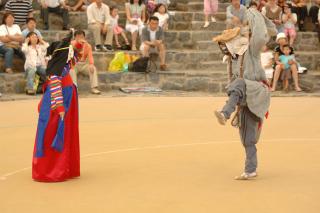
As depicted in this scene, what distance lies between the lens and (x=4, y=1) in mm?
18750

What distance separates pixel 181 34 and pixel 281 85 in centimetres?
341

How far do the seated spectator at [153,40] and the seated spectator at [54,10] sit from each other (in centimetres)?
218

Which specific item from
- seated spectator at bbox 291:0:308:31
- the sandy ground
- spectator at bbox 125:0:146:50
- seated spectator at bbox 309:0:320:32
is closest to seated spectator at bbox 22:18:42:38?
spectator at bbox 125:0:146:50

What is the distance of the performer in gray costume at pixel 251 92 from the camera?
326 inches

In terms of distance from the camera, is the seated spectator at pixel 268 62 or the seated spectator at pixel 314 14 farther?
the seated spectator at pixel 314 14

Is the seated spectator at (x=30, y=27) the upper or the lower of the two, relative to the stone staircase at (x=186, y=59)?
upper

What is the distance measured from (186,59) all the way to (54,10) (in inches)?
136

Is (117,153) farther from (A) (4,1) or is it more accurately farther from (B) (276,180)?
(A) (4,1)

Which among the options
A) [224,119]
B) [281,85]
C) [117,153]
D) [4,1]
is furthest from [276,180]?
[4,1]

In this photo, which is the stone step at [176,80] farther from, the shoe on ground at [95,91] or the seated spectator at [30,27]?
the seated spectator at [30,27]

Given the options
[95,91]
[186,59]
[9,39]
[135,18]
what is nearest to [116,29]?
[135,18]

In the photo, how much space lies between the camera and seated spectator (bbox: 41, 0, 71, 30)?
1888 cm

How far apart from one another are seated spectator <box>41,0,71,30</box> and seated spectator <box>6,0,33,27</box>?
61 cm

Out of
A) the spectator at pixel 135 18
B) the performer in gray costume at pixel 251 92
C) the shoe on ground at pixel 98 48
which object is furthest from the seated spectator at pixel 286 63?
the performer in gray costume at pixel 251 92
